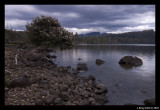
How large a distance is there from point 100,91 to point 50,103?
6.63 m

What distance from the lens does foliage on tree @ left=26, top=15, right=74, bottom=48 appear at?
81.2 ft

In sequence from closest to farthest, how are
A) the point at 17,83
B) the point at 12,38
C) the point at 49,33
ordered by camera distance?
the point at 17,83 < the point at 49,33 < the point at 12,38

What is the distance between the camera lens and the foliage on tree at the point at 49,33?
24.8m

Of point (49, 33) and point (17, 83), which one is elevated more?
point (49, 33)

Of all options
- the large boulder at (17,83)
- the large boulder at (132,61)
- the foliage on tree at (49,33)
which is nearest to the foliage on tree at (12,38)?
the foliage on tree at (49,33)

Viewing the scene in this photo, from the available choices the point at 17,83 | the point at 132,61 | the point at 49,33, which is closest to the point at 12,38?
the point at 49,33

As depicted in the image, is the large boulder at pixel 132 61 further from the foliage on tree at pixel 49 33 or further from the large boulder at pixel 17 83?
the large boulder at pixel 17 83

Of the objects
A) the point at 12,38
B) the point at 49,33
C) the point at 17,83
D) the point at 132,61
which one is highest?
the point at 12,38

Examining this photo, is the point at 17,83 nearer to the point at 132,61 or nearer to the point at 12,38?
the point at 132,61

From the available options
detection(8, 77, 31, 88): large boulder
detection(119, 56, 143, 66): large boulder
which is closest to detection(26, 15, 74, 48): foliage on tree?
detection(8, 77, 31, 88): large boulder

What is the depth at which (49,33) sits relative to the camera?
25.6 meters
